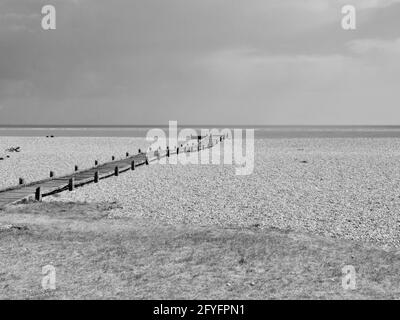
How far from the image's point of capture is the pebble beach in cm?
1622

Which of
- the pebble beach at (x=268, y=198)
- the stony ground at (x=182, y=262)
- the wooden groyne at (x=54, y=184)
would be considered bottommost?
the stony ground at (x=182, y=262)

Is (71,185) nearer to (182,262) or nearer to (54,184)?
(54,184)

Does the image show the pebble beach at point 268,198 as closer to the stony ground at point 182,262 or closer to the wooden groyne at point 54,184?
the wooden groyne at point 54,184

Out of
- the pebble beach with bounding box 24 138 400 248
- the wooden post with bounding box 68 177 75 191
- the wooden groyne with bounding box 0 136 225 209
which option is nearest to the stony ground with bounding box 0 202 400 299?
the pebble beach with bounding box 24 138 400 248

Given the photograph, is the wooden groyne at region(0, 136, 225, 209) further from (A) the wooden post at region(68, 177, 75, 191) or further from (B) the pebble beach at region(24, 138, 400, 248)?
(B) the pebble beach at region(24, 138, 400, 248)

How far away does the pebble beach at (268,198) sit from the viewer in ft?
53.2

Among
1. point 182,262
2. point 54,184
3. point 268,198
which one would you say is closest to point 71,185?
point 54,184

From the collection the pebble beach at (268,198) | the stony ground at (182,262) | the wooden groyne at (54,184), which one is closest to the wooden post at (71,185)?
the wooden groyne at (54,184)

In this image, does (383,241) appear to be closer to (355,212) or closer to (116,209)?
(355,212)

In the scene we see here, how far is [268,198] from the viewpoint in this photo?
853 inches

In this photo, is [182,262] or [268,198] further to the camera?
[268,198]

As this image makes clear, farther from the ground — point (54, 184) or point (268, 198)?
point (54, 184)

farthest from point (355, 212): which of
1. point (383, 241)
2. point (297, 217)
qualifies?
point (383, 241)
